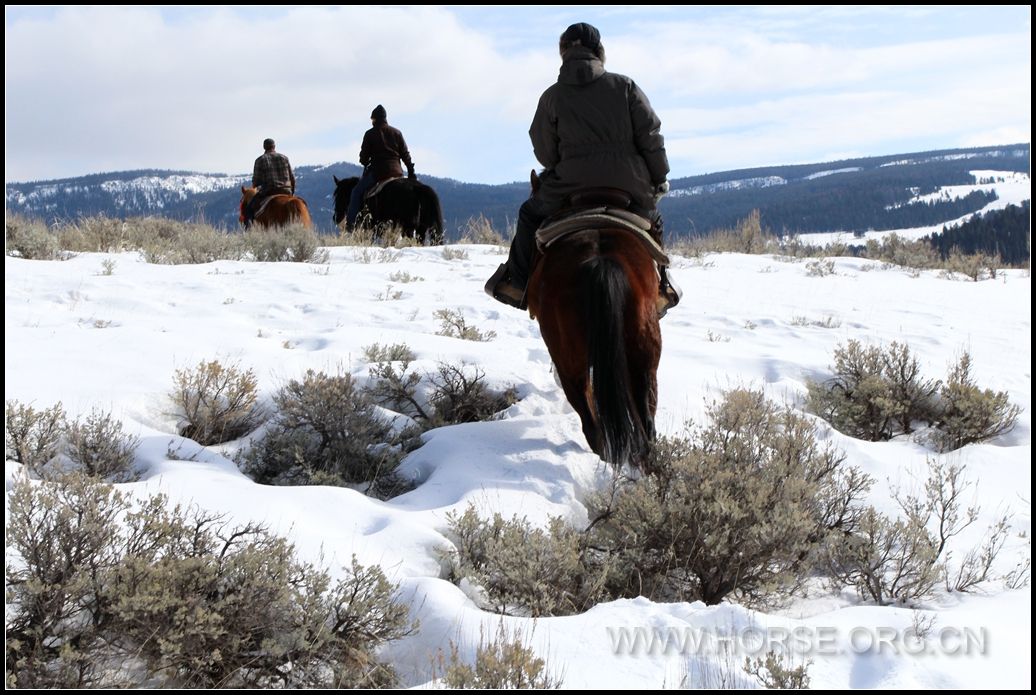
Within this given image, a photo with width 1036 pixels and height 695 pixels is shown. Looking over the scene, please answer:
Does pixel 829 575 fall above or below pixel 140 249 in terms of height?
below

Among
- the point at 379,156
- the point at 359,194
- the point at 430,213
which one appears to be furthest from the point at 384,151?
the point at 430,213

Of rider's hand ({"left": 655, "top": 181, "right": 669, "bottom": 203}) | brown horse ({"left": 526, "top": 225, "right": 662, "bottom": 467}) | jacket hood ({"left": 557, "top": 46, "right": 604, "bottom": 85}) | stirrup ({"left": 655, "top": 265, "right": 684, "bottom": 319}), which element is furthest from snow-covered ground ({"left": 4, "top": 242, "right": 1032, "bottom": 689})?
jacket hood ({"left": 557, "top": 46, "right": 604, "bottom": 85})

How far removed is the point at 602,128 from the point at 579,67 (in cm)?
39

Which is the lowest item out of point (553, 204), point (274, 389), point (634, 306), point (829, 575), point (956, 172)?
point (829, 575)

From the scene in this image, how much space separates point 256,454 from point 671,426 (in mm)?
2519

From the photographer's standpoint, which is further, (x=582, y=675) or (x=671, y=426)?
(x=671, y=426)

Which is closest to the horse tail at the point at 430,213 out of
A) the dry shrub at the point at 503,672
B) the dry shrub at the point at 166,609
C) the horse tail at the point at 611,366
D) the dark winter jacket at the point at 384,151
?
the dark winter jacket at the point at 384,151

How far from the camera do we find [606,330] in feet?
12.9

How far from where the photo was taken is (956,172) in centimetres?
14138

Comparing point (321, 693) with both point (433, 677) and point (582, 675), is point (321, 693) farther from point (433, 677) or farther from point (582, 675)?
point (582, 675)

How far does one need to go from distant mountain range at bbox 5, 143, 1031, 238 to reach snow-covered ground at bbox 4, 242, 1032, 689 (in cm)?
8927

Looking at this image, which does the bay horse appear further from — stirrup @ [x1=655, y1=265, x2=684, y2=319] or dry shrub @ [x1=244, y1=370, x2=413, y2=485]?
Answer: stirrup @ [x1=655, y1=265, x2=684, y2=319]

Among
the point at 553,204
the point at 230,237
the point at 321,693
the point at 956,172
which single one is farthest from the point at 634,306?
the point at 956,172

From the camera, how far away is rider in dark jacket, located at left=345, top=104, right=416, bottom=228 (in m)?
12.6
